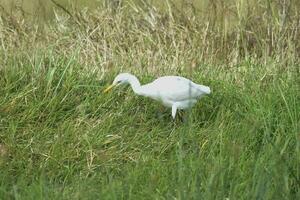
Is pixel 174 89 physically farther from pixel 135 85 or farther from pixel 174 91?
pixel 135 85

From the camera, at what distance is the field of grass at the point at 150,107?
→ 313 centimetres

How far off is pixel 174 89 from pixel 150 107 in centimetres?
54

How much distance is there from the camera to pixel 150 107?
4.48 metres

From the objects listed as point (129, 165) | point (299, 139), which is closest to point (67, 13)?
point (129, 165)

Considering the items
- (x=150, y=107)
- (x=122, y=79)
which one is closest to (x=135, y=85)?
Result: (x=122, y=79)

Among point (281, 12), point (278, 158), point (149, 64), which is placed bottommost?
point (278, 158)

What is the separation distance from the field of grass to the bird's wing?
0.74ft

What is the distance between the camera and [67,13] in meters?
6.66

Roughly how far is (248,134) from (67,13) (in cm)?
335

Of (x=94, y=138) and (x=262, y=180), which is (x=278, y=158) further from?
(x=94, y=138)

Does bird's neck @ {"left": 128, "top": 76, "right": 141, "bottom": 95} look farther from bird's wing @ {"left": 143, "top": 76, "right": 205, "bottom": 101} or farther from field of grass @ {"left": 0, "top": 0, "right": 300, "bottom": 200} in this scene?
field of grass @ {"left": 0, "top": 0, "right": 300, "bottom": 200}

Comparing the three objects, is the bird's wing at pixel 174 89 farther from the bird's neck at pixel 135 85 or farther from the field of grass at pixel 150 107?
the field of grass at pixel 150 107

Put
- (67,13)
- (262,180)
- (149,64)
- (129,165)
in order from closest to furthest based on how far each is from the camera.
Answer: (262,180), (129,165), (149,64), (67,13)

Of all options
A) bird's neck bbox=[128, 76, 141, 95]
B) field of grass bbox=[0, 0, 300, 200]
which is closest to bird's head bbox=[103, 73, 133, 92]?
bird's neck bbox=[128, 76, 141, 95]
